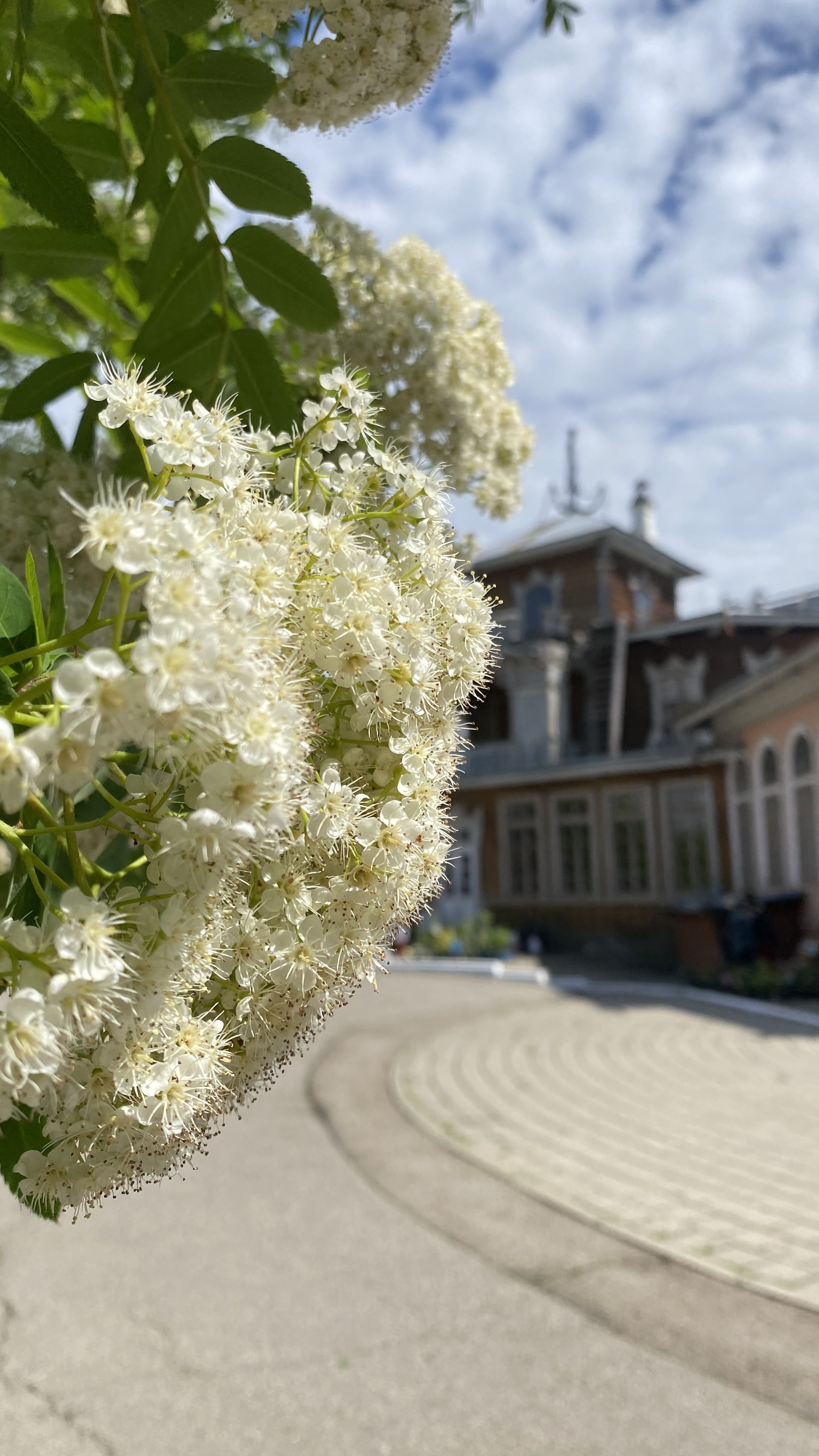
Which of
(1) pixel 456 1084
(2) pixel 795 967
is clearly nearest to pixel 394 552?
(1) pixel 456 1084

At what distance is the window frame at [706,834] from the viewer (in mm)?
20625

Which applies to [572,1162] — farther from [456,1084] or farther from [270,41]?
[270,41]

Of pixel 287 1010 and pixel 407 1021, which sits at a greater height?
pixel 287 1010

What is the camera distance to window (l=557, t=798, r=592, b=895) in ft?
76.1

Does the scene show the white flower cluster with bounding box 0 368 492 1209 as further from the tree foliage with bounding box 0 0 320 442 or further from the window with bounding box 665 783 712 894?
the window with bounding box 665 783 712 894

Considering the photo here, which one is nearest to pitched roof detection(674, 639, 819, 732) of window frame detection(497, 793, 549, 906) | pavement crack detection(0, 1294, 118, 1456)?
window frame detection(497, 793, 549, 906)

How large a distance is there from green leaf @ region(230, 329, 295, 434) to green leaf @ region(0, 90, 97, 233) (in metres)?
0.34

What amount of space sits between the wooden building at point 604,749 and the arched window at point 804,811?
2.13m

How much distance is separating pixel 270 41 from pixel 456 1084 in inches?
337

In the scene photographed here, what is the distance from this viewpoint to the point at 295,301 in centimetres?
193

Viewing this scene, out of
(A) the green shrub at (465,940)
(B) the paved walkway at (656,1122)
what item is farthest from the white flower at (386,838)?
(A) the green shrub at (465,940)

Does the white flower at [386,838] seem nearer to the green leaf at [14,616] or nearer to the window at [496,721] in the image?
the green leaf at [14,616]

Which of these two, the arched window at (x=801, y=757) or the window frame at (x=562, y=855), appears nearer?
the arched window at (x=801, y=757)

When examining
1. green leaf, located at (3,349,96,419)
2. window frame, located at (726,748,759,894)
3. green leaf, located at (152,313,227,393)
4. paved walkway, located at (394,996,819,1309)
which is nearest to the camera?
green leaf, located at (152,313,227,393)
